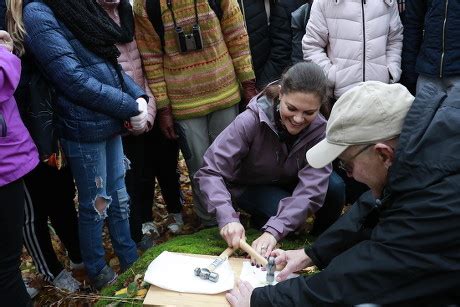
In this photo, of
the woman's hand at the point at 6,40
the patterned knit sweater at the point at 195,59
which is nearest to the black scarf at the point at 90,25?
the woman's hand at the point at 6,40

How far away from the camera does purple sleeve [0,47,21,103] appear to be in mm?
2447

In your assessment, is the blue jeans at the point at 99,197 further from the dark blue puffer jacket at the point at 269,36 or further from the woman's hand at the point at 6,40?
the dark blue puffer jacket at the point at 269,36

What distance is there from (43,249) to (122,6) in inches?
71.6

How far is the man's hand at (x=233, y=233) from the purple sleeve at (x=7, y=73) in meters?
1.39

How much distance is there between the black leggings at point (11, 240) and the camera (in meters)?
2.52

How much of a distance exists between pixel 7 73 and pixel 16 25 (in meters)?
0.41

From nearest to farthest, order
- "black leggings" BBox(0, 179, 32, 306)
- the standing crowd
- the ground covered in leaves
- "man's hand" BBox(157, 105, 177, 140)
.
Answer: the standing crowd
"black leggings" BBox(0, 179, 32, 306)
the ground covered in leaves
"man's hand" BBox(157, 105, 177, 140)

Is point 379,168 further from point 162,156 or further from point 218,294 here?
point 162,156

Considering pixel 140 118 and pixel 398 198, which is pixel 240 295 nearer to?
pixel 398 198

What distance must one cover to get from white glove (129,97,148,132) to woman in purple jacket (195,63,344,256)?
0.50 metres

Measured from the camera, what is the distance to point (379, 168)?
1914 mm

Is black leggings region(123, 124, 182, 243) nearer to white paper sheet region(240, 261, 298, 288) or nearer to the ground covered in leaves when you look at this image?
the ground covered in leaves

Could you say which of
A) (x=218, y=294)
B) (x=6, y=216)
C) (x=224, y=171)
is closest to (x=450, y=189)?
(x=218, y=294)

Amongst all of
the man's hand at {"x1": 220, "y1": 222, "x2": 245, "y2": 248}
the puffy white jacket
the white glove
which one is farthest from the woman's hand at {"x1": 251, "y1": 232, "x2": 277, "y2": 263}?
the puffy white jacket
